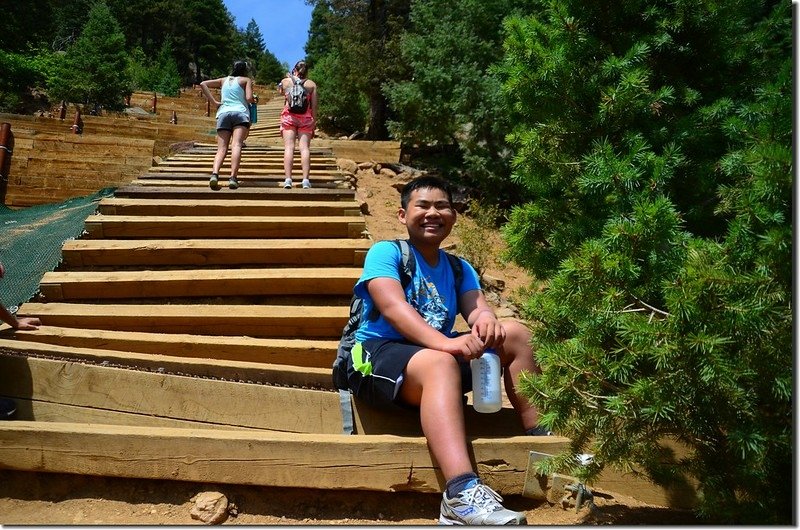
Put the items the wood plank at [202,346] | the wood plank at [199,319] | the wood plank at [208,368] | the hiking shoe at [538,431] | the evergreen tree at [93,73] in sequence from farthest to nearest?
1. the evergreen tree at [93,73]
2. the wood plank at [199,319]
3. the wood plank at [202,346]
4. the wood plank at [208,368]
5. the hiking shoe at [538,431]

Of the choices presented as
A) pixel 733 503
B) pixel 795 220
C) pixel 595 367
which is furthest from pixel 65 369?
pixel 795 220

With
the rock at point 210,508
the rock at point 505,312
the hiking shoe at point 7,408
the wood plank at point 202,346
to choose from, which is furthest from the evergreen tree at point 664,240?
the rock at point 505,312

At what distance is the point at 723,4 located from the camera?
239 cm

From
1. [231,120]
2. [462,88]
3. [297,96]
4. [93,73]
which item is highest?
[93,73]

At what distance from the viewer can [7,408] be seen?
106 inches

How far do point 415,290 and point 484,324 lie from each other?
1.19 feet

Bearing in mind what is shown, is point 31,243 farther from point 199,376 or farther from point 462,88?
point 462,88

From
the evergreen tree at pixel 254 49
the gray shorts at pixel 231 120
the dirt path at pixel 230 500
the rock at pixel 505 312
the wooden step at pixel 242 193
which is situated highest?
the evergreen tree at pixel 254 49

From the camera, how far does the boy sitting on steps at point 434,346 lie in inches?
77.6

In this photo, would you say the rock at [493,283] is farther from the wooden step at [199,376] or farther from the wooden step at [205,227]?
the wooden step at [199,376]

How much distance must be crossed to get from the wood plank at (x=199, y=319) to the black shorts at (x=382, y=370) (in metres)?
1.42

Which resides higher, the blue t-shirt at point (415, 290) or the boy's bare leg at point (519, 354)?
the blue t-shirt at point (415, 290)

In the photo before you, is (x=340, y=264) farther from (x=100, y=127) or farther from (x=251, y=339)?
(x=100, y=127)

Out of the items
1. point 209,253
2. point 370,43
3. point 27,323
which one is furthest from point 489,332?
point 370,43
